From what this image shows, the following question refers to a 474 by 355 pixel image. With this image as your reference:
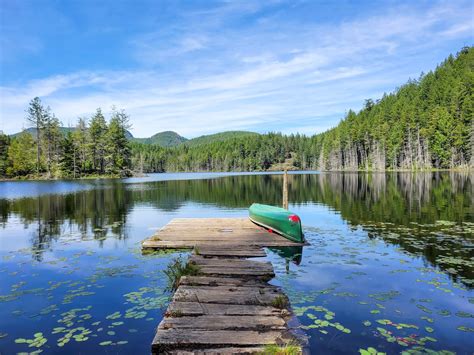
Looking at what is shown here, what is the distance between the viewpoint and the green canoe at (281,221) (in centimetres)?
1586

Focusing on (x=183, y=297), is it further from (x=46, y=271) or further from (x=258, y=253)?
(x=46, y=271)

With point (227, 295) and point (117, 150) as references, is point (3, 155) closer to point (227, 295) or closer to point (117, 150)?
point (117, 150)

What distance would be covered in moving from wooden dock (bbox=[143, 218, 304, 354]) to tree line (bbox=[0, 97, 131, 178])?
86996 millimetres

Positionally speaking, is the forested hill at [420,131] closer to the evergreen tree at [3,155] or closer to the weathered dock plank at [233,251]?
the weathered dock plank at [233,251]

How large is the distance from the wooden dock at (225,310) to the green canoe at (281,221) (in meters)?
2.68

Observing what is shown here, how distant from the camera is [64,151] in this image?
88.6m

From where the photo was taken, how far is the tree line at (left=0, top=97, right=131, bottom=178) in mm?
87250

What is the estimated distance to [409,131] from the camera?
112625mm

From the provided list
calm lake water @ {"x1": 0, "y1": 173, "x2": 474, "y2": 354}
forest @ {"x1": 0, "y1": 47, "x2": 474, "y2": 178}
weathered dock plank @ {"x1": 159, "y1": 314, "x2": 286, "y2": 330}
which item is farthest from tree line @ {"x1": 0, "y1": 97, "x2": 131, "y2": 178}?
weathered dock plank @ {"x1": 159, "y1": 314, "x2": 286, "y2": 330}

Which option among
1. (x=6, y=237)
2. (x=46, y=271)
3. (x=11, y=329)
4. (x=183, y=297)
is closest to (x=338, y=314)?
(x=183, y=297)

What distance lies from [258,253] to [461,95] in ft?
385

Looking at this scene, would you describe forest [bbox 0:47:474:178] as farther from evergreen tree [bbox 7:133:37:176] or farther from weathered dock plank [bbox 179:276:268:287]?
weathered dock plank [bbox 179:276:268:287]

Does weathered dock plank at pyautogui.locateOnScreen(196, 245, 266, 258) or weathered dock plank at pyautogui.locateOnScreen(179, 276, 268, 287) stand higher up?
weathered dock plank at pyautogui.locateOnScreen(179, 276, 268, 287)

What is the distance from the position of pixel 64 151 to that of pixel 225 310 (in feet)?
309
